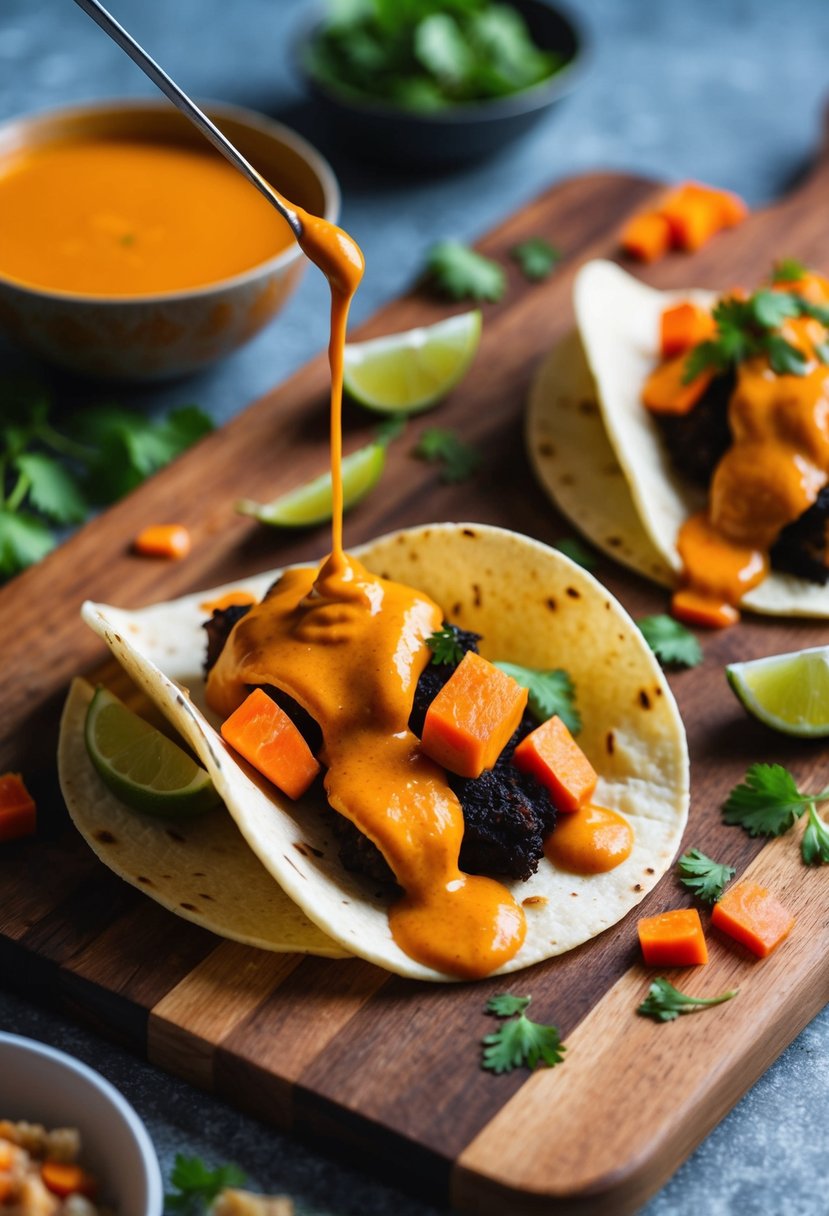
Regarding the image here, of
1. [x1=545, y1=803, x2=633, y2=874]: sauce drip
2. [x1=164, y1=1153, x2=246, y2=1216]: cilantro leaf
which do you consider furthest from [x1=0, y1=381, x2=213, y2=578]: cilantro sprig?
[x1=164, y1=1153, x2=246, y2=1216]: cilantro leaf

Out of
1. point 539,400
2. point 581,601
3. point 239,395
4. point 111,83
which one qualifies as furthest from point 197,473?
point 111,83

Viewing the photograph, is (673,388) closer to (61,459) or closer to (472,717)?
(472,717)

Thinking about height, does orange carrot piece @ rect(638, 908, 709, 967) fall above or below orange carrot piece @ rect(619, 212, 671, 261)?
above

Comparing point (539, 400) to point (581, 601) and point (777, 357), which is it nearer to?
point (777, 357)

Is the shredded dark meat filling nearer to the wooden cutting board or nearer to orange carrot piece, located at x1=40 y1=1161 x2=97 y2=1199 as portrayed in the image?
the wooden cutting board

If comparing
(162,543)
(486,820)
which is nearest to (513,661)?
(486,820)

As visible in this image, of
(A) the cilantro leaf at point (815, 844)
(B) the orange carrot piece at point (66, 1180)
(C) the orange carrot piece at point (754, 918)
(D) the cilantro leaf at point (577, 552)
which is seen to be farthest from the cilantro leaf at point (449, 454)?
(B) the orange carrot piece at point (66, 1180)
